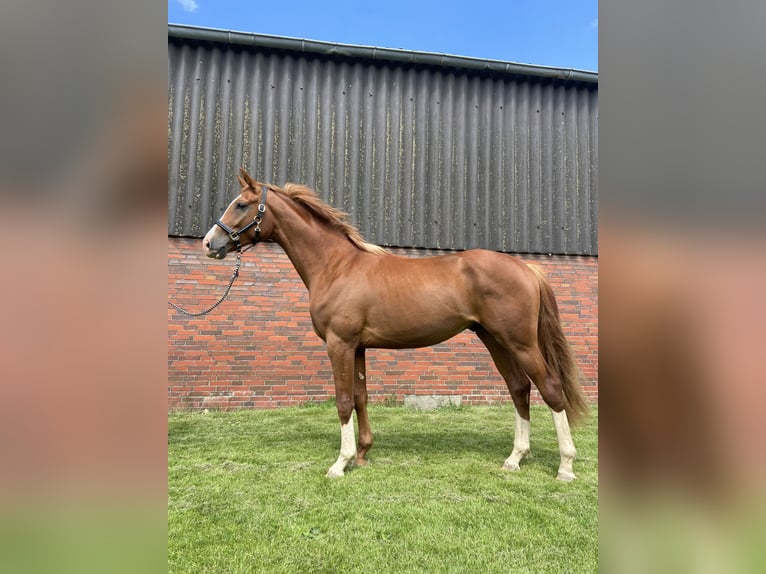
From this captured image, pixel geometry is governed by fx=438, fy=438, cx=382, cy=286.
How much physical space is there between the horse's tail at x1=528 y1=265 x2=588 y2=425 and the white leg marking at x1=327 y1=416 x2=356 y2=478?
172 centimetres

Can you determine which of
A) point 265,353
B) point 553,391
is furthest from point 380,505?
point 265,353

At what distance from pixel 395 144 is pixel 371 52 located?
54.3 inches

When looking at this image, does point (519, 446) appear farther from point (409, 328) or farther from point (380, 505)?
point (380, 505)

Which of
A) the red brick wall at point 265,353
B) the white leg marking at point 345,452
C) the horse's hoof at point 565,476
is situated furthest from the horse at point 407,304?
the red brick wall at point 265,353

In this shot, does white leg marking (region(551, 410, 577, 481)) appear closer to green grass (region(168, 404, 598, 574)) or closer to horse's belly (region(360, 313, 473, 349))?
green grass (region(168, 404, 598, 574))

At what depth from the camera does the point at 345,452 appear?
137 inches

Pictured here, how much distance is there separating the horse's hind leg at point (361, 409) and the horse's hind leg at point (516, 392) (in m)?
1.13

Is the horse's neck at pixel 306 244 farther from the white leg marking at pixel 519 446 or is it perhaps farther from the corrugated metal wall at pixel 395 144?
the corrugated metal wall at pixel 395 144

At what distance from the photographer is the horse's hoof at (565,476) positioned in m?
3.28
